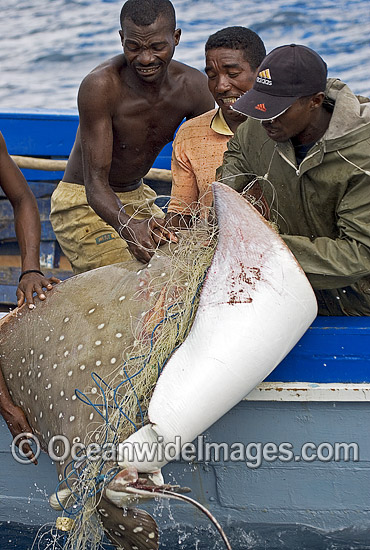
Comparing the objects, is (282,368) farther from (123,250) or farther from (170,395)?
(123,250)

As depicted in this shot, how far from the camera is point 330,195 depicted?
2779 millimetres

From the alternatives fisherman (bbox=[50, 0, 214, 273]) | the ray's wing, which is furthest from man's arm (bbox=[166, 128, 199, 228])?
the ray's wing

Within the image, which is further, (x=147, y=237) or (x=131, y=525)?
(x=147, y=237)

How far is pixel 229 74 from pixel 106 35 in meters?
14.5

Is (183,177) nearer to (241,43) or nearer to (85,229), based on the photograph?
(241,43)

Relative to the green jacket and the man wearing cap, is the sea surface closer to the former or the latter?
the green jacket

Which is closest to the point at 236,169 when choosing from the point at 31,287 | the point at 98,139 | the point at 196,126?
the point at 196,126

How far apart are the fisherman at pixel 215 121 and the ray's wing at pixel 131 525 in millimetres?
1509

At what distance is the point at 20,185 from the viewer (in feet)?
11.5

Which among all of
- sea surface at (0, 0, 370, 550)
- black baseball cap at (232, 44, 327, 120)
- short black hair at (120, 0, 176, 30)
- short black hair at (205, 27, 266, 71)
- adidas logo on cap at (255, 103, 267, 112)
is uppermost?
short black hair at (120, 0, 176, 30)

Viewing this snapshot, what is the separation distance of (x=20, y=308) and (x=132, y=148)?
129cm

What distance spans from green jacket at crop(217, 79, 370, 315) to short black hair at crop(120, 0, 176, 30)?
2.69 ft

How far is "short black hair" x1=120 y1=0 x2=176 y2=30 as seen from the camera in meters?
3.43

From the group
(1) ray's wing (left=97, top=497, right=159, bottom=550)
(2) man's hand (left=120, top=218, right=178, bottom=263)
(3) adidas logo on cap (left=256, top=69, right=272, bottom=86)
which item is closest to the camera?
(1) ray's wing (left=97, top=497, right=159, bottom=550)
